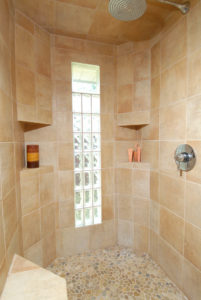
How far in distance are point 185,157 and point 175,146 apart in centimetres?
16

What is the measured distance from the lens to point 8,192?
93cm

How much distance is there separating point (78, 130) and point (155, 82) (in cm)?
86

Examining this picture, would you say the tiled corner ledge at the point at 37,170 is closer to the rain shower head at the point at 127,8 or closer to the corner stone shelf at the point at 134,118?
the corner stone shelf at the point at 134,118

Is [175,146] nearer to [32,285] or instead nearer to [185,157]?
[185,157]

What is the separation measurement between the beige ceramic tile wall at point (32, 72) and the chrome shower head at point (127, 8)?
2.35 feet

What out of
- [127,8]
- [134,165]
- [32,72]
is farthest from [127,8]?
[134,165]

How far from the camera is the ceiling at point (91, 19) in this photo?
43.9 inches

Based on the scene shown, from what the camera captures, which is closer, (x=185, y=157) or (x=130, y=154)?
(x=185, y=157)

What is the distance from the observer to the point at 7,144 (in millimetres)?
936

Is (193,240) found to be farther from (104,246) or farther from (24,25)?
(24,25)

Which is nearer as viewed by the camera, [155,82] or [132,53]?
[155,82]

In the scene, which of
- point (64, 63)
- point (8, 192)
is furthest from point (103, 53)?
point (8, 192)

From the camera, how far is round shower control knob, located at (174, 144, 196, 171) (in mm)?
1035

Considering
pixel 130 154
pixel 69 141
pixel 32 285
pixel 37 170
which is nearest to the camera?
pixel 32 285
